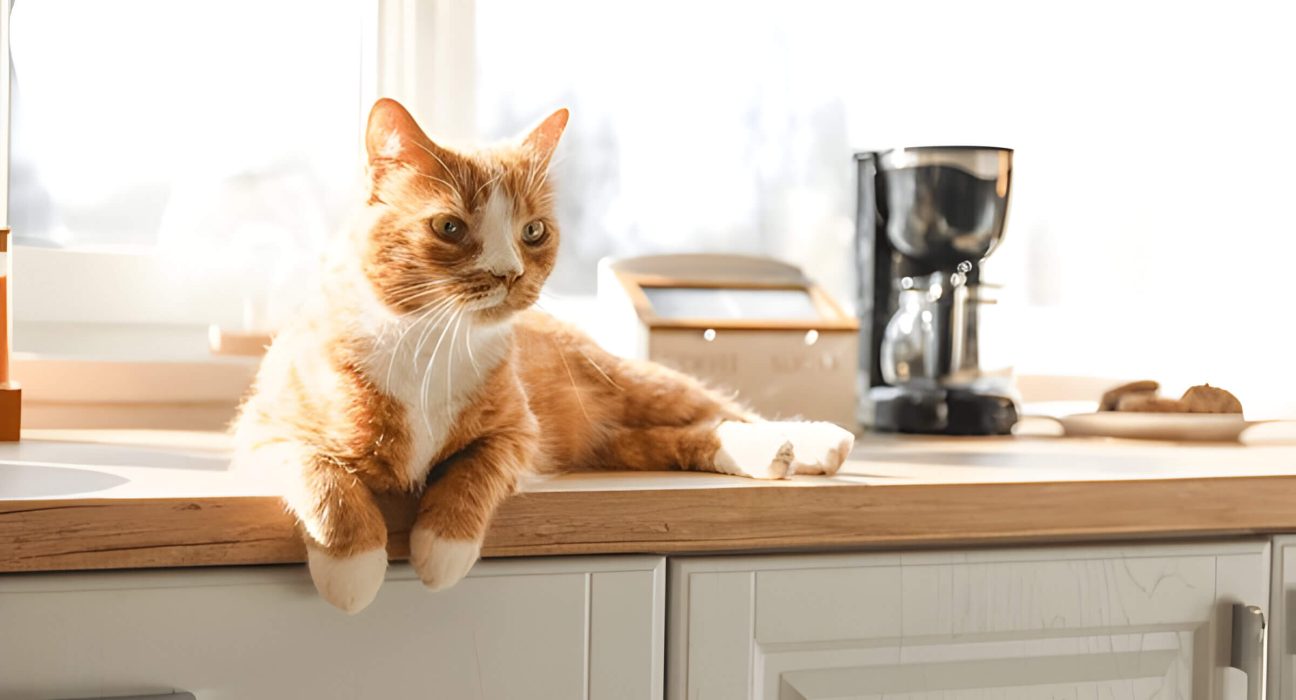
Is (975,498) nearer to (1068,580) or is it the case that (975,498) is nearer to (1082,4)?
(1068,580)

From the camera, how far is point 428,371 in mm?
914

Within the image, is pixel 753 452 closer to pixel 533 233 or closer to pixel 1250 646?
pixel 533 233

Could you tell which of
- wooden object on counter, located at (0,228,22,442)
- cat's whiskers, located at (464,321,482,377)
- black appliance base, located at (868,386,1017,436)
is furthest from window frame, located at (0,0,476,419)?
black appliance base, located at (868,386,1017,436)

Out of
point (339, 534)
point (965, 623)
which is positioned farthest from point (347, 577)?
point (965, 623)

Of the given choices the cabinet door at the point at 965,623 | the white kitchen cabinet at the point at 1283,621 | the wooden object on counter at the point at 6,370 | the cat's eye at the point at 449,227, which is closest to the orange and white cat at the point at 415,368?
the cat's eye at the point at 449,227

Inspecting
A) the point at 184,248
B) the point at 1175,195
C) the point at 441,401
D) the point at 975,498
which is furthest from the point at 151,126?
the point at 1175,195

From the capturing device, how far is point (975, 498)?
1000 mm

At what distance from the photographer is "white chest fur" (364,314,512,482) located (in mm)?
902

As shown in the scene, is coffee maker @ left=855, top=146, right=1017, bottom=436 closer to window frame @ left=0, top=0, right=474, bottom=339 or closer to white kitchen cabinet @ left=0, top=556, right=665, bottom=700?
window frame @ left=0, top=0, right=474, bottom=339

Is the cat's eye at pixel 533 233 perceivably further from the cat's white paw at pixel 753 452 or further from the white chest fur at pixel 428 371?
the cat's white paw at pixel 753 452

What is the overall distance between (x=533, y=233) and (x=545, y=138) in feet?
0.30

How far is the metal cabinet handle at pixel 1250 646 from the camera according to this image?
3.52 ft

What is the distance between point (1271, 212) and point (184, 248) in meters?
1.51

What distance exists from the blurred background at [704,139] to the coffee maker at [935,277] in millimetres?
73
